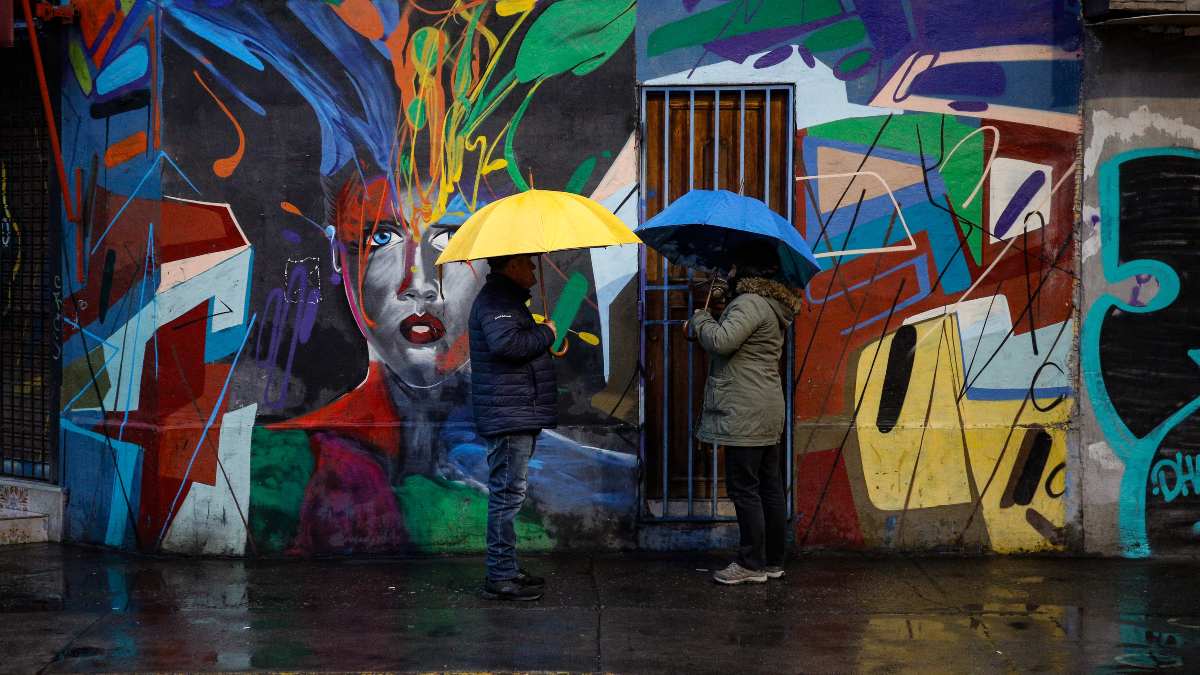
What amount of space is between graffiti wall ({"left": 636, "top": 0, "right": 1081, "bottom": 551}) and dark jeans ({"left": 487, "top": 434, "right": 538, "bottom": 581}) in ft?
5.73

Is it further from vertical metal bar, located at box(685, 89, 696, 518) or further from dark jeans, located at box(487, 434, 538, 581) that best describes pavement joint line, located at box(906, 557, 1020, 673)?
dark jeans, located at box(487, 434, 538, 581)

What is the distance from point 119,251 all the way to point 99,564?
5.53 ft

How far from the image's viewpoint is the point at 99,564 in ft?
22.7

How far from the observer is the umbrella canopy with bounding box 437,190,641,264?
18.1 feet

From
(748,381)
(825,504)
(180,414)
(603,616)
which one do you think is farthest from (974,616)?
(180,414)

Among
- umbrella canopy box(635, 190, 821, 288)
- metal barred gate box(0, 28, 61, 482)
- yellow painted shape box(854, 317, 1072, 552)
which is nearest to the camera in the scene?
umbrella canopy box(635, 190, 821, 288)

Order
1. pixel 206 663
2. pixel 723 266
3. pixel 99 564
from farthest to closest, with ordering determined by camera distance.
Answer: pixel 99 564 < pixel 723 266 < pixel 206 663

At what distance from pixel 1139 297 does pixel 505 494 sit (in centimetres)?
357

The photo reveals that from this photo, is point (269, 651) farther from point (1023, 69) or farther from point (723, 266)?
point (1023, 69)

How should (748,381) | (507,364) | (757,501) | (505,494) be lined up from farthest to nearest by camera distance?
(757,501), (748,381), (505,494), (507,364)

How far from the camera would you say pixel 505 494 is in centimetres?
605

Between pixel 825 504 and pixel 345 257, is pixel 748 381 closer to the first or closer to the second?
pixel 825 504

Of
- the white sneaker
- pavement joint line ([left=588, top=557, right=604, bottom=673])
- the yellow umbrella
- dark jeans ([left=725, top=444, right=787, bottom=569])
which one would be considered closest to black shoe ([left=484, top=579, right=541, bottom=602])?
pavement joint line ([left=588, top=557, right=604, bottom=673])

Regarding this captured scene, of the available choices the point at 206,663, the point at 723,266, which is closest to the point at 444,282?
the point at 723,266
